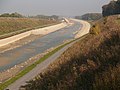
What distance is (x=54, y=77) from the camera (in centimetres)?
1246

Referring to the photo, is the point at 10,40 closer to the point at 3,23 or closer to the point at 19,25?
the point at 3,23

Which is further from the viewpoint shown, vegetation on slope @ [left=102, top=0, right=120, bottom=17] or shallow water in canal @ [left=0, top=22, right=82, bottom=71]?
vegetation on slope @ [left=102, top=0, right=120, bottom=17]

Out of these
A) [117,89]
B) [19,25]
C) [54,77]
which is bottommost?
[19,25]

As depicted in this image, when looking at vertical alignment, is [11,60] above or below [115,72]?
below

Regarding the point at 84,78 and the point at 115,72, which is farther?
the point at 84,78

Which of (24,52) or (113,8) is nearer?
(24,52)

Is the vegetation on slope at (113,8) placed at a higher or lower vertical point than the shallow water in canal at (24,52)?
higher

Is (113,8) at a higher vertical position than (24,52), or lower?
higher

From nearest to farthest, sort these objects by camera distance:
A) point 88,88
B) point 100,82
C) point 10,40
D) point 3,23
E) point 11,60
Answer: point 100,82 < point 88,88 < point 11,60 < point 10,40 < point 3,23

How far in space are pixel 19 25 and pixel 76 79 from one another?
91.1 metres

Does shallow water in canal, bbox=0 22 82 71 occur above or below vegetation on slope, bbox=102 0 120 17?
below

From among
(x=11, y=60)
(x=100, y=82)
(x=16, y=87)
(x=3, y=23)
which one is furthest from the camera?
(x=3, y=23)

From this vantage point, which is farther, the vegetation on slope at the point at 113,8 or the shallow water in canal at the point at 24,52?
the vegetation on slope at the point at 113,8

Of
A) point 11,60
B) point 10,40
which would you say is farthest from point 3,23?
point 11,60
